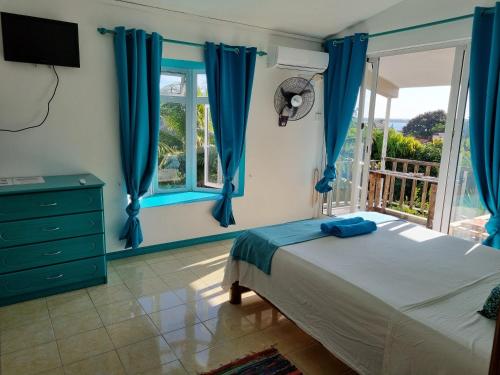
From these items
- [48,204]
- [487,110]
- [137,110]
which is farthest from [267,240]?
[487,110]

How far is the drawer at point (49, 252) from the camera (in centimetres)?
248

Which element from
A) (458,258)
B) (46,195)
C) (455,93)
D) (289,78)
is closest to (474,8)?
(455,93)

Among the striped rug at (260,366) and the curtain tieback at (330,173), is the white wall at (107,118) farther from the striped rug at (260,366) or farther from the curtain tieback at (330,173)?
the striped rug at (260,366)

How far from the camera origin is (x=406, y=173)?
5.18 metres

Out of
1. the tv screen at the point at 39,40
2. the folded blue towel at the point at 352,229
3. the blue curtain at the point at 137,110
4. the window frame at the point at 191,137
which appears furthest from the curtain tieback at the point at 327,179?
the tv screen at the point at 39,40

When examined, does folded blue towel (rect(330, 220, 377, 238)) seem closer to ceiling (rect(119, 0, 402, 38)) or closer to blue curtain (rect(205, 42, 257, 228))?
blue curtain (rect(205, 42, 257, 228))

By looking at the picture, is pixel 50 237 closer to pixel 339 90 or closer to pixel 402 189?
pixel 339 90

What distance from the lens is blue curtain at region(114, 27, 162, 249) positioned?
3.04 m

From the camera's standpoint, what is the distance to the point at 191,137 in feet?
13.3

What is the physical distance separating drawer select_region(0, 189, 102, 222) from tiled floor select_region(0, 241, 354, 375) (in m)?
0.67

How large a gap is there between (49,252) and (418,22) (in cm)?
386

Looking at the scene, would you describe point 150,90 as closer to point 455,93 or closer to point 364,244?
point 364,244

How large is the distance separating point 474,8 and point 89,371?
12.6 feet

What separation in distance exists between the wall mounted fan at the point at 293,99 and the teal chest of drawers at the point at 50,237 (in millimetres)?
2237
